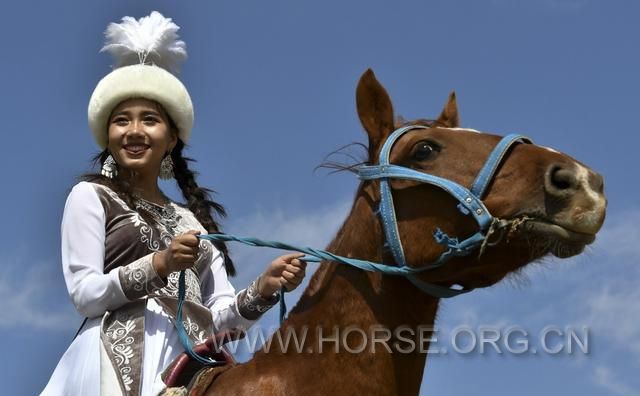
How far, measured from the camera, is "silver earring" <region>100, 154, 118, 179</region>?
5.95 m

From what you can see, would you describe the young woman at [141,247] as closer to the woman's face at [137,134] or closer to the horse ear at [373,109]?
the woman's face at [137,134]

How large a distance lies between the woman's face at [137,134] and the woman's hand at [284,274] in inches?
39.7

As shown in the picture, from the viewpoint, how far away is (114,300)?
527cm

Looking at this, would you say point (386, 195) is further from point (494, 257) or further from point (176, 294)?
point (176, 294)

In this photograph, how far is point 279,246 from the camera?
17.3 feet

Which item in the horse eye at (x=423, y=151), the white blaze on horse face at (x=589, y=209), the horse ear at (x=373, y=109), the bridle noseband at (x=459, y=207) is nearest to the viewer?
the white blaze on horse face at (x=589, y=209)

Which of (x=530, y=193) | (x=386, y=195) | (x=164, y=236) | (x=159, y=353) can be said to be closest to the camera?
(x=530, y=193)

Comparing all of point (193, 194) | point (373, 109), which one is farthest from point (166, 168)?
point (373, 109)

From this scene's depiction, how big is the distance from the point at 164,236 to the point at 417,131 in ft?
5.22

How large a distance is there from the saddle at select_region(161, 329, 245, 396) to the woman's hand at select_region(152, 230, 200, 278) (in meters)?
0.49

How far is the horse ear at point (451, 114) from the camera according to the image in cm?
572

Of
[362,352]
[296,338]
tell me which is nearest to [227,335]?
[296,338]

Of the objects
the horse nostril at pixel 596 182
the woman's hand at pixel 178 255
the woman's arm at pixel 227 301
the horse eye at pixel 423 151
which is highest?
the horse eye at pixel 423 151

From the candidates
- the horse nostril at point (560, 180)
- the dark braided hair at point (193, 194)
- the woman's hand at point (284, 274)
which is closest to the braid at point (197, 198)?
the dark braided hair at point (193, 194)
